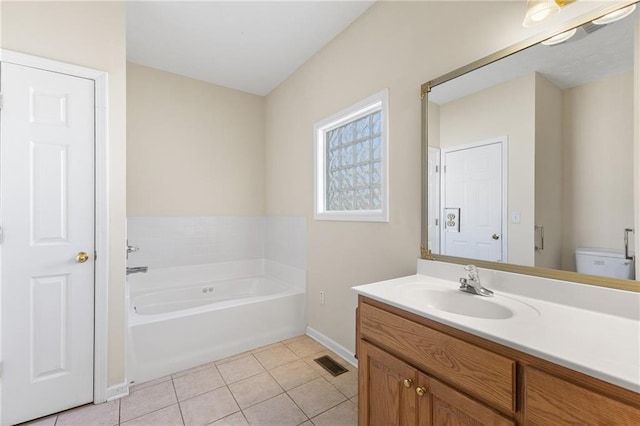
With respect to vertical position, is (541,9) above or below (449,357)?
above

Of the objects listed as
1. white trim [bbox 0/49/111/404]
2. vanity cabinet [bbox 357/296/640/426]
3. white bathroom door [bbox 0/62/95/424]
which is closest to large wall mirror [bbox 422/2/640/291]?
vanity cabinet [bbox 357/296/640/426]

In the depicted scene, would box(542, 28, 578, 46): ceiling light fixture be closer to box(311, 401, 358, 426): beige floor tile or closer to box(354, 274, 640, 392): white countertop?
box(354, 274, 640, 392): white countertop

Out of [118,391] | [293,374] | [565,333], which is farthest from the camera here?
[293,374]

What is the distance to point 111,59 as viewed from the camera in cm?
183

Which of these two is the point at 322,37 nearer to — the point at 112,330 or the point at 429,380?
the point at 429,380

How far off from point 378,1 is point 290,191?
1846 mm

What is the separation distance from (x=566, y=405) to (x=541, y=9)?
1.40 m

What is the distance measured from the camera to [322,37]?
2.40 m

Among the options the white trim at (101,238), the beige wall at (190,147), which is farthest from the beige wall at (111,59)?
the beige wall at (190,147)

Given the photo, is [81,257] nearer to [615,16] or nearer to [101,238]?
[101,238]

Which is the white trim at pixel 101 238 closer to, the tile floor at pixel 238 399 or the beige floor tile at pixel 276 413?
the tile floor at pixel 238 399

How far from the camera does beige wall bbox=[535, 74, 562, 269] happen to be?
1.15 metres

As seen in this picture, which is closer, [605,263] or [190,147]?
[605,263]

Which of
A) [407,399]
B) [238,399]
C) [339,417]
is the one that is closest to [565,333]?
[407,399]
